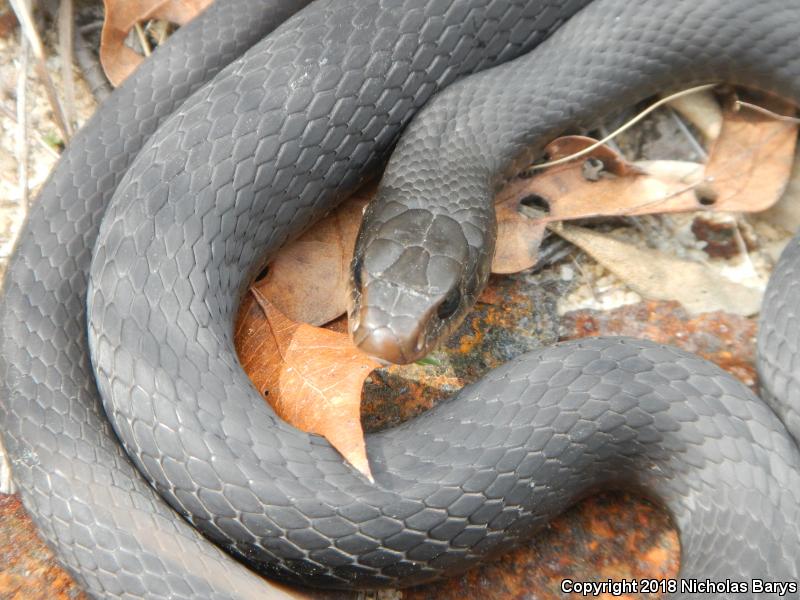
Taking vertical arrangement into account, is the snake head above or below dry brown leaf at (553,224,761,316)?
above

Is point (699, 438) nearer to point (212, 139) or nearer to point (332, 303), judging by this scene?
point (332, 303)

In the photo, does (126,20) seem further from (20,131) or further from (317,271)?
(317,271)

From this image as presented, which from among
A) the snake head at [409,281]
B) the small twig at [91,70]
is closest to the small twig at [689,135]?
the snake head at [409,281]

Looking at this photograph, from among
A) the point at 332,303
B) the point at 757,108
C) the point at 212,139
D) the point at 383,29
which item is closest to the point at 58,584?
the point at 332,303

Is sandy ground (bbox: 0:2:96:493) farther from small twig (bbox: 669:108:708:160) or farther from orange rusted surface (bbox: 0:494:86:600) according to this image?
small twig (bbox: 669:108:708:160)

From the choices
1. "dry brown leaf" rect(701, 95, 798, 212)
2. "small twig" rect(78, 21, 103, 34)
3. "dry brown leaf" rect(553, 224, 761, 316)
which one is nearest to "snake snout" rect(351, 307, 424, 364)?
"dry brown leaf" rect(553, 224, 761, 316)

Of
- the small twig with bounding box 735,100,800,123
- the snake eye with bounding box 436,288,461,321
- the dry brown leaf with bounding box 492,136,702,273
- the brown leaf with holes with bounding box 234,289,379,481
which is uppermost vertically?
the brown leaf with holes with bounding box 234,289,379,481
